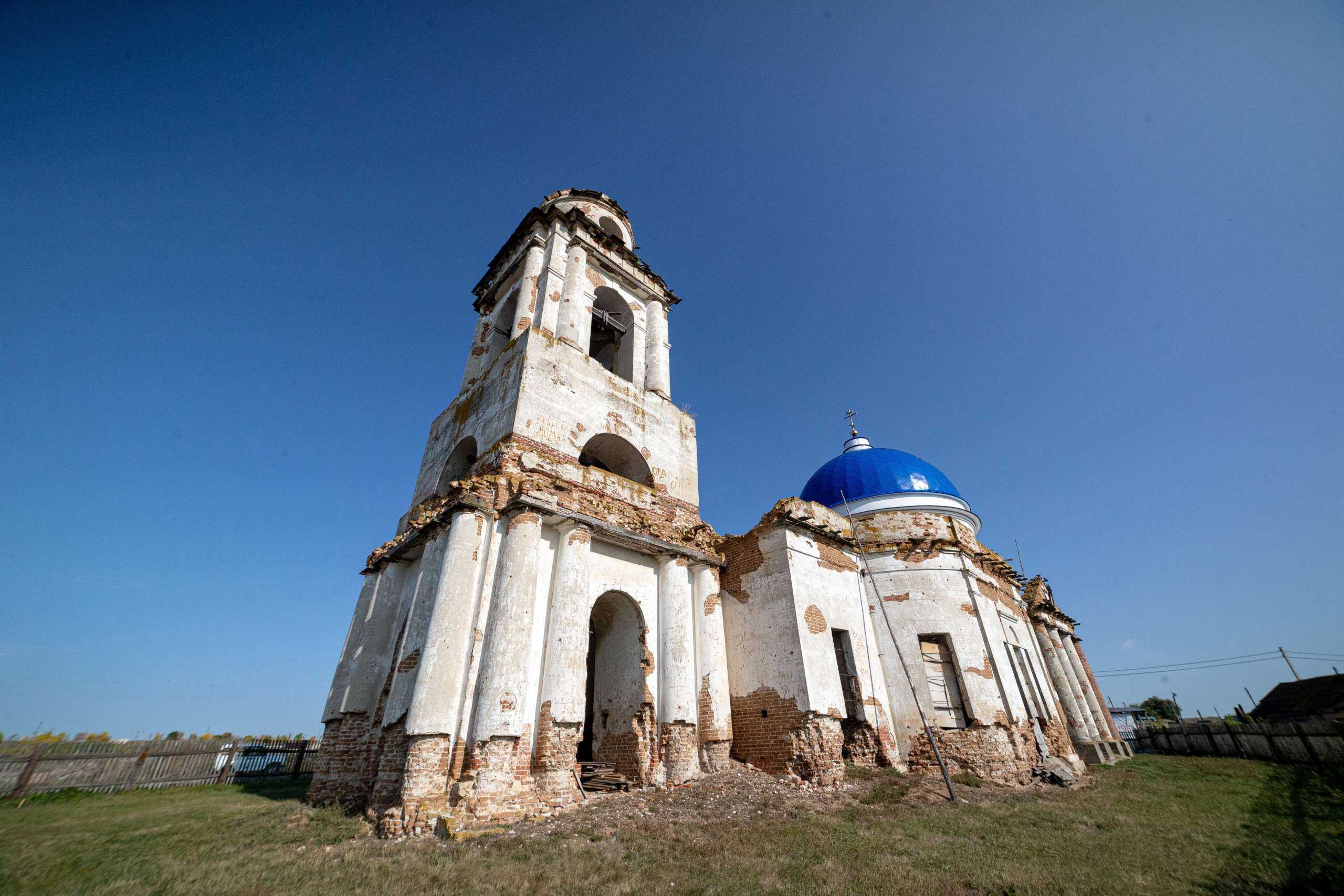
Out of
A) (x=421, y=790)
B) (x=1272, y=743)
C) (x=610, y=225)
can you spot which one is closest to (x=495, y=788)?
(x=421, y=790)

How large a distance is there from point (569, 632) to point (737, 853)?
4.68 meters

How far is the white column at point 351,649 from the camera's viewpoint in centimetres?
1197

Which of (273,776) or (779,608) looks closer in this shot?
(779,608)

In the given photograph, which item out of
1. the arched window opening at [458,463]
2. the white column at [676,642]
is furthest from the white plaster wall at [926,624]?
the arched window opening at [458,463]

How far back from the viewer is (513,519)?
10.5m

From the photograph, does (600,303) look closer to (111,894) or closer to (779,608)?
(779,608)

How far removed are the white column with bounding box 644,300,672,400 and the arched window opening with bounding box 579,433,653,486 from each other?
8.28 feet

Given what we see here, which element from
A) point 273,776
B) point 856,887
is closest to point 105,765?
point 273,776

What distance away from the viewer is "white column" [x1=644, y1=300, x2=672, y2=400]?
17203mm

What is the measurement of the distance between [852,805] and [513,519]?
8322mm

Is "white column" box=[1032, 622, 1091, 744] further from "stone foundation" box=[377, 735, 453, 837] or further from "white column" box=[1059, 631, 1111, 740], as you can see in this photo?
"stone foundation" box=[377, 735, 453, 837]

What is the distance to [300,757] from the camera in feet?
59.9

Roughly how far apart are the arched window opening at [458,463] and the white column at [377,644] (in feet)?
8.44

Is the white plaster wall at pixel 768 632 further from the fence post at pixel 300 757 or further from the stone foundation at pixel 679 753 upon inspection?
the fence post at pixel 300 757
